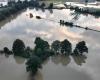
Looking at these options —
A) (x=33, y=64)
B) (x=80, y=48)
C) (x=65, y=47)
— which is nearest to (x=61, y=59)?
(x=65, y=47)

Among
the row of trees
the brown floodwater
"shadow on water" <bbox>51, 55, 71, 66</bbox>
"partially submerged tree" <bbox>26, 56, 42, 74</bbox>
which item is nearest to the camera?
"partially submerged tree" <bbox>26, 56, 42, 74</bbox>

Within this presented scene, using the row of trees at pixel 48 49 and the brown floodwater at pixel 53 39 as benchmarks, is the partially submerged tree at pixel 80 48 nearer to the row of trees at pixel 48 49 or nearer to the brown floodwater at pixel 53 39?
the row of trees at pixel 48 49

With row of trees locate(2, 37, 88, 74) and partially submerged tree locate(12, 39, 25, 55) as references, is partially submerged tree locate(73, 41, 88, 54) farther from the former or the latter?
partially submerged tree locate(12, 39, 25, 55)

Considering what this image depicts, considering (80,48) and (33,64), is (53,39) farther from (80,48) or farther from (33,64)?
(33,64)

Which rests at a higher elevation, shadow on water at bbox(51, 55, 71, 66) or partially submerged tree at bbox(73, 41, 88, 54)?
partially submerged tree at bbox(73, 41, 88, 54)

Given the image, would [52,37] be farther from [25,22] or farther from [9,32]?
[25,22]

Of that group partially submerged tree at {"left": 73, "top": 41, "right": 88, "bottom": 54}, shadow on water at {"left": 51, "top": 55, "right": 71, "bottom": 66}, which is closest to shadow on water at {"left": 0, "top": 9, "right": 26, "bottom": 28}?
shadow on water at {"left": 51, "top": 55, "right": 71, "bottom": 66}

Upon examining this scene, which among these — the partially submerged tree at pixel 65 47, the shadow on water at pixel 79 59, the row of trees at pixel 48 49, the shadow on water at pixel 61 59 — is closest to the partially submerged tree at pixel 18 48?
the row of trees at pixel 48 49

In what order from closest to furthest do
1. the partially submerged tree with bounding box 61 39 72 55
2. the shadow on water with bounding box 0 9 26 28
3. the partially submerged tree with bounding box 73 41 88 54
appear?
the partially submerged tree with bounding box 61 39 72 55 → the partially submerged tree with bounding box 73 41 88 54 → the shadow on water with bounding box 0 9 26 28

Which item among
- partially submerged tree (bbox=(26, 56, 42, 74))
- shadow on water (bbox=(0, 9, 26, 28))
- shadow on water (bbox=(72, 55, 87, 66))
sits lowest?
shadow on water (bbox=(72, 55, 87, 66))
